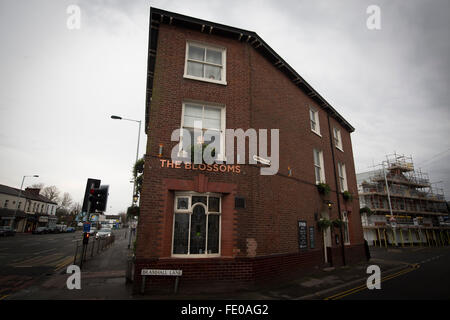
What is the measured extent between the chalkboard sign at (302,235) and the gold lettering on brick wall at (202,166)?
458 cm

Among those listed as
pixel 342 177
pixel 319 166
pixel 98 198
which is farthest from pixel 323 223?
pixel 98 198

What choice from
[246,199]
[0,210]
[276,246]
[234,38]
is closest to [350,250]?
[276,246]

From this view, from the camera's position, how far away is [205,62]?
9.62 m

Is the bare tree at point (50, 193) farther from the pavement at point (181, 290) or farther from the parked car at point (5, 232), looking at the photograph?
the pavement at point (181, 290)

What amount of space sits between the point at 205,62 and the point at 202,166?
15.5 ft

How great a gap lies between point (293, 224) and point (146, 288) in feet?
21.5

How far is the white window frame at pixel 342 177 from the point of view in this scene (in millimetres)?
15716

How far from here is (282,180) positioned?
1008 centimetres

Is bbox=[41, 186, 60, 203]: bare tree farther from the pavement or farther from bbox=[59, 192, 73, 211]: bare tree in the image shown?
the pavement

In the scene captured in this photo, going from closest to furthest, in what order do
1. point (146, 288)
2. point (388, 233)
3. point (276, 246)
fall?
point (146, 288) < point (276, 246) < point (388, 233)

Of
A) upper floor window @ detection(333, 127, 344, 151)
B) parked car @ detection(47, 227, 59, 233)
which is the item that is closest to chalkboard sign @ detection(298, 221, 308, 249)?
upper floor window @ detection(333, 127, 344, 151)

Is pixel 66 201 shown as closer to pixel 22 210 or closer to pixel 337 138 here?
pixel 22 210

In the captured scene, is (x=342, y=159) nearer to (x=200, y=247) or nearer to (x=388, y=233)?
(x=200, y=247)

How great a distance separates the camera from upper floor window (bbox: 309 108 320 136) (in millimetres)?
14255
